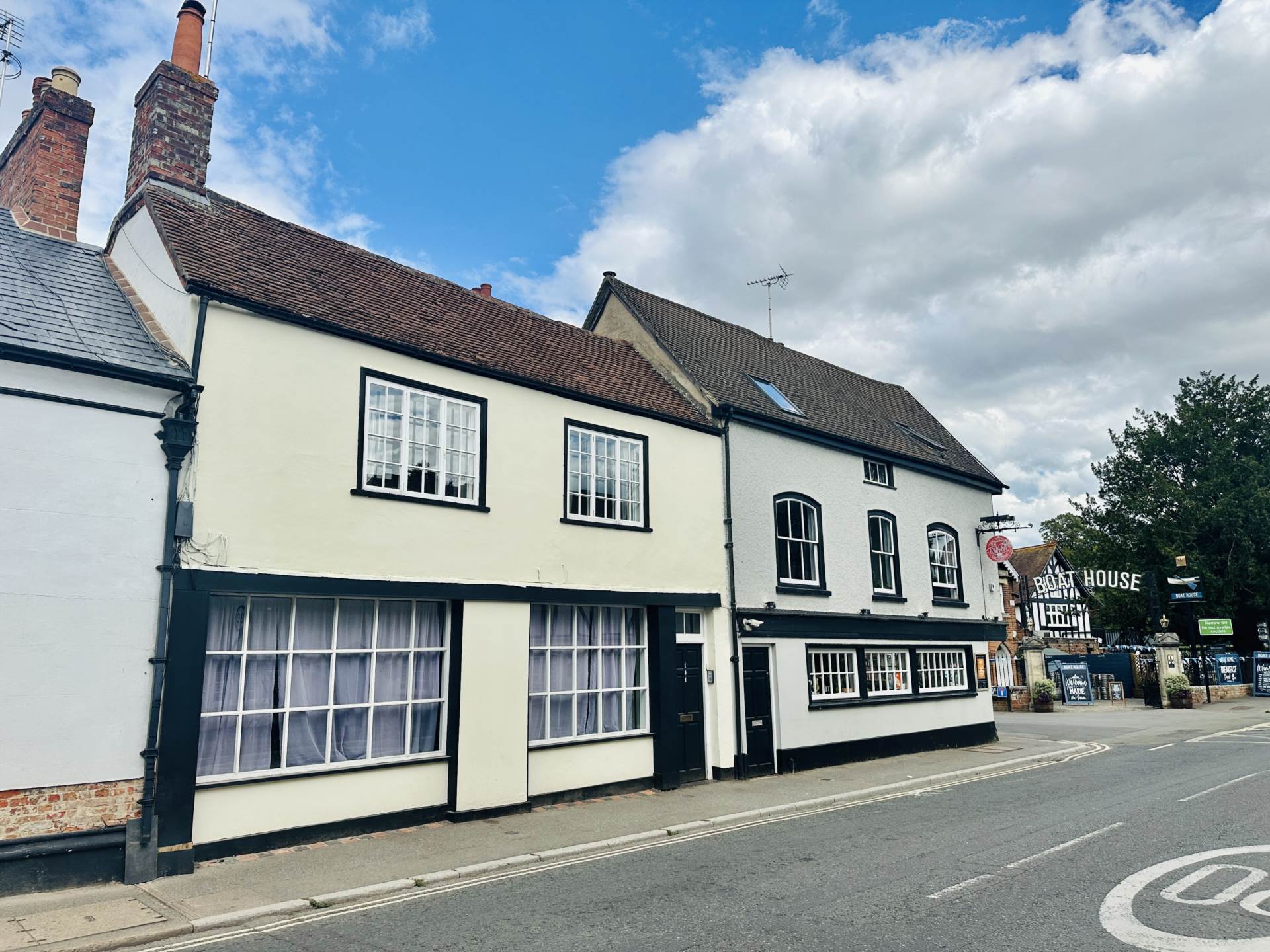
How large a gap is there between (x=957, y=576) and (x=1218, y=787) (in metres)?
8.94

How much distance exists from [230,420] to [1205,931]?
33.4 ft

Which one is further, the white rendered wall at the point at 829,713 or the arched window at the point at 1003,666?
the arched window at the point at 1003,666

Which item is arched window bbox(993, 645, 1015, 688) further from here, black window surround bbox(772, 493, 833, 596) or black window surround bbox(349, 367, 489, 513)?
black window surround bbox(349, 367, 489, 513)

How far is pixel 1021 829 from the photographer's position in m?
10.2

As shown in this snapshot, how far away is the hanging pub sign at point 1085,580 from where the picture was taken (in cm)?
4991

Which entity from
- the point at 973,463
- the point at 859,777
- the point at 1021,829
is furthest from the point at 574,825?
the point at 973,463

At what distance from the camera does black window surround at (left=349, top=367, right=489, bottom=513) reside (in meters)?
10.9

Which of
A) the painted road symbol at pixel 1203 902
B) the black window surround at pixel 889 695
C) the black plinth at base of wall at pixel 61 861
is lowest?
the painted road symbol at pixel 1203 902

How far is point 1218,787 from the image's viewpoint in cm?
1316

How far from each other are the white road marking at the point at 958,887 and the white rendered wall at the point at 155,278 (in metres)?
9.35

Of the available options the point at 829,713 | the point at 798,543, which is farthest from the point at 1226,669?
the point at 798,543

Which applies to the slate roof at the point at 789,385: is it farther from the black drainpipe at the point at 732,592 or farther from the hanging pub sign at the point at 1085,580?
the hanging pub sign at the point at 1085,580

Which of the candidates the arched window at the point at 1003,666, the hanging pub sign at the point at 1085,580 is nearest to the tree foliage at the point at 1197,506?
the hanging pub sign at the point at 1085,580

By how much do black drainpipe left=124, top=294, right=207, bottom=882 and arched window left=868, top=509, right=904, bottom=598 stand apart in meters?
14.0
